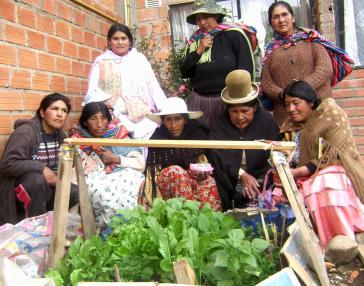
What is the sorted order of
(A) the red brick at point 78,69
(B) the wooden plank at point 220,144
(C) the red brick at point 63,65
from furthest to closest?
(A) the red brick at point 78,69 < (C) the red brick at point 63,65 < (B) the wooden plank at point 220,144

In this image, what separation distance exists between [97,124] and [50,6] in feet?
4.13

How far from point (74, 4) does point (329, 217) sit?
125 inches

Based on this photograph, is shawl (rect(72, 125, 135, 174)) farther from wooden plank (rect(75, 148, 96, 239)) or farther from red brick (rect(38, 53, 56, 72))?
wooden plank (rect(75, 148, 96, 239))

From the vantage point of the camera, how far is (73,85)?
4344 mm

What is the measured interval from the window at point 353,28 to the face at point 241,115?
2.27 m

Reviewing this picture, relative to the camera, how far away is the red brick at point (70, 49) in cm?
420

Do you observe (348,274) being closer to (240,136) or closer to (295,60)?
(240,136)

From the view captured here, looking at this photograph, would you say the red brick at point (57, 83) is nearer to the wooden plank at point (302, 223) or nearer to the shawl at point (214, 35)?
the shawl at point (214, 35)

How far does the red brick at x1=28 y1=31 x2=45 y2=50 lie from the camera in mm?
3637

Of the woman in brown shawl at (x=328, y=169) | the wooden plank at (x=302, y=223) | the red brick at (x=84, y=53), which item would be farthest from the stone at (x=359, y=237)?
the red brick at (x=84, y=53)

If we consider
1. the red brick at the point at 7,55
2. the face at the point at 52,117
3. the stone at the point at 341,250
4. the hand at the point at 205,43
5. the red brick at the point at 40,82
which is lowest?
the stone at the point at 341,250

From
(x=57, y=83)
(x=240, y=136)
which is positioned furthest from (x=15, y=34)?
(x=240, y=136)

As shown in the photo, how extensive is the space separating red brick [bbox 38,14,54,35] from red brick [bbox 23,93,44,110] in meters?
0.60

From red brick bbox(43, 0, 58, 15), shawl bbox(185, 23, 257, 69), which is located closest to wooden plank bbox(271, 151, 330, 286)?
shawl bbox(185, 23, 257, 69)
